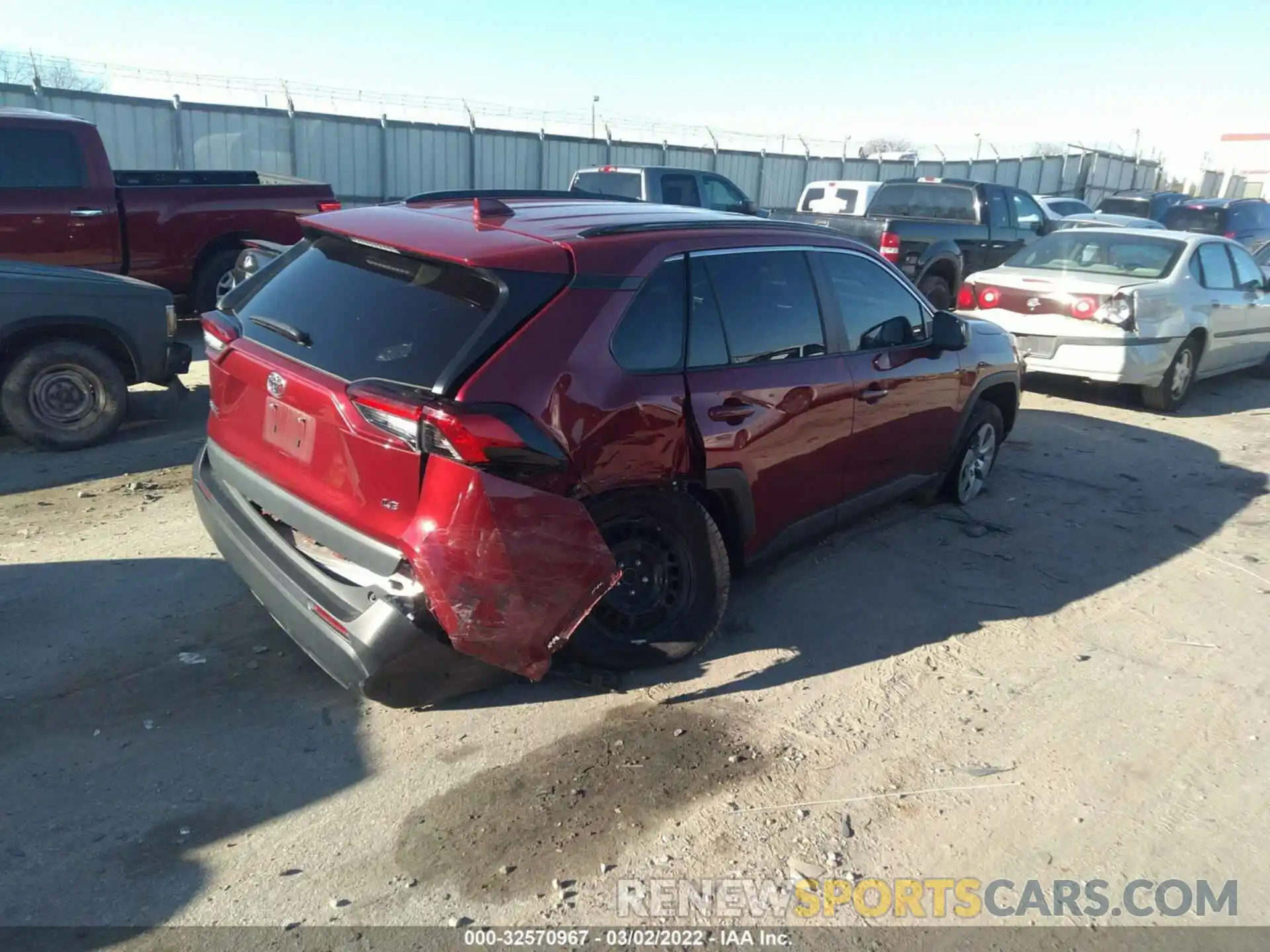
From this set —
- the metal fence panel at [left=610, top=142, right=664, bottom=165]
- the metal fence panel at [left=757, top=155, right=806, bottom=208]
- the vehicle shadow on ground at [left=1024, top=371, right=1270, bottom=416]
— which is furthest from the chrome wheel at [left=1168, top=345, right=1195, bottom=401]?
the metal fence panel at [left=757, top=155, right=806, bottom=208]

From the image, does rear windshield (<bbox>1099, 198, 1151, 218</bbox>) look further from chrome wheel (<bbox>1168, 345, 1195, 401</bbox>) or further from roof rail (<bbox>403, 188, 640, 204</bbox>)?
roof rail (<bbox>403, 188, 640, 204</bbox>)

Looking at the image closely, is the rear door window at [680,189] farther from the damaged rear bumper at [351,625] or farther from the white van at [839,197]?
the damaged rear bumper at [351,625]

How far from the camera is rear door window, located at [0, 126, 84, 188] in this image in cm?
903

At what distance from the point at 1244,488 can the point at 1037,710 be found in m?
4.38

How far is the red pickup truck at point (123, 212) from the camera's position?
9062 mm

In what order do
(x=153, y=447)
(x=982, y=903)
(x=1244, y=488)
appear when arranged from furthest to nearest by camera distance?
(x=1244, y=488) → (x=153, y=447) → (x=982, y=903)

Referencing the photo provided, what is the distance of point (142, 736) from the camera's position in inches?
136

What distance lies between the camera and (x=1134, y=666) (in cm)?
446

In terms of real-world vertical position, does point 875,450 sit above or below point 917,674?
above

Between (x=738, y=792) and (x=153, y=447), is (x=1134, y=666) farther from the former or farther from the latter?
(x=153, y=447)

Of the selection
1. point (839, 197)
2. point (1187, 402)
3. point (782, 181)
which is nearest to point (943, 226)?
point (1187, 402)

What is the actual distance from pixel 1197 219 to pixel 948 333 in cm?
1784

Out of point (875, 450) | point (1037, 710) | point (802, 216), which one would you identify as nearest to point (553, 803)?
point (1037, 710)

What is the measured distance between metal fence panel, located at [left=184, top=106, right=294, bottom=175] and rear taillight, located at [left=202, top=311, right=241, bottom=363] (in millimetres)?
16163
